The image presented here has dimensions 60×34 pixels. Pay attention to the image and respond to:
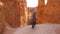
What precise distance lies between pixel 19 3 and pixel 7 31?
0.50 meters

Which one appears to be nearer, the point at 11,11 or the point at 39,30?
the point at 39,30

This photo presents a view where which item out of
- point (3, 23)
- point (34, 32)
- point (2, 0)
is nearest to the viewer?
point (34, 32)

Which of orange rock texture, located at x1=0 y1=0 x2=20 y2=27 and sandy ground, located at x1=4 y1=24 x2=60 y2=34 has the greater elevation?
orange rock texture, located at x1=0 y1=0 x2=20 y2=27

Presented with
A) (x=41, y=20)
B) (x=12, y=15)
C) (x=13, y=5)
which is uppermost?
(x=13, y=5)

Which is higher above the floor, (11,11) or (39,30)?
(11,11)

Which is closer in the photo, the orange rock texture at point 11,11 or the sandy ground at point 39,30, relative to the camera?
the sandy ground at point 39,30

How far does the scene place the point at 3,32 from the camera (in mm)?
1156

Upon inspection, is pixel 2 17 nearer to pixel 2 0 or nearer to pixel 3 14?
pixel 3 14

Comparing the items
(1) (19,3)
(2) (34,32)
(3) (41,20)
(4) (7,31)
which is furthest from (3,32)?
(3) (41,20)

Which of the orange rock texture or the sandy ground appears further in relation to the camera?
the orange rock texture

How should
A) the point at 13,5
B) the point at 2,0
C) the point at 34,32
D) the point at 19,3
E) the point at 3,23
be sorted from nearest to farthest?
the point at 34,32 → the point at 3,23 → the point at 2,0 → the point at 13,5 → the point at 19,3

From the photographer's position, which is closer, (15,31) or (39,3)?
(15,31)

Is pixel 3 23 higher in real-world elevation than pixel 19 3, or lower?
lower

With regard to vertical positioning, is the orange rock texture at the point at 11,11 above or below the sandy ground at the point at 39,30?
above
